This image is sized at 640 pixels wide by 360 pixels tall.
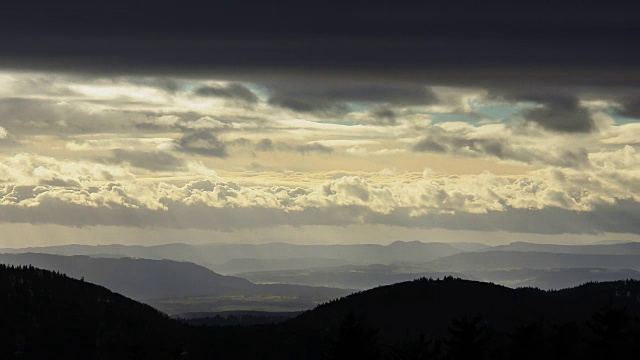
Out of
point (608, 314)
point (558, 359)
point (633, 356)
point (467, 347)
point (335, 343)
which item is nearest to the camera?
point (335, 343)

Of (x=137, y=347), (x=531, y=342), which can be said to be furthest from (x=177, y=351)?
(x=531, y=342)

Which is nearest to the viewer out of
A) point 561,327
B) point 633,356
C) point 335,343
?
point 335,343

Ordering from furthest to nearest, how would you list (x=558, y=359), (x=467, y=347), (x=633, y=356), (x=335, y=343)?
(x=558, y=359)
(x=633, y=356)
(x=467, y=347)
(x=335, y=343)

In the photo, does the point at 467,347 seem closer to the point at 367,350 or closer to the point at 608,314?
the point at 367,350

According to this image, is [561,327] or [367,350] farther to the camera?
[561,327]

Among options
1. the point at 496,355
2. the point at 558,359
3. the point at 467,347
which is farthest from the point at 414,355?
the point at 558,359

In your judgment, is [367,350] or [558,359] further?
[558,359]

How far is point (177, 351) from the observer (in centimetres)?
14650

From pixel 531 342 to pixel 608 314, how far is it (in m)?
18.3

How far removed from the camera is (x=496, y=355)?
149 metres

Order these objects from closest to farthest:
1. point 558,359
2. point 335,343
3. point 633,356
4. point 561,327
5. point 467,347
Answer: point 335,343, point 467,347, point 633,356, point 558,359, point 561,327

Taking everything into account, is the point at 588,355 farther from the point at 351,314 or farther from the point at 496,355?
the point at 351,314

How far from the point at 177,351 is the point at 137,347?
29615 millimetres

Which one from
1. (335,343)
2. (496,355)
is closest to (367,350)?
(335,343)
